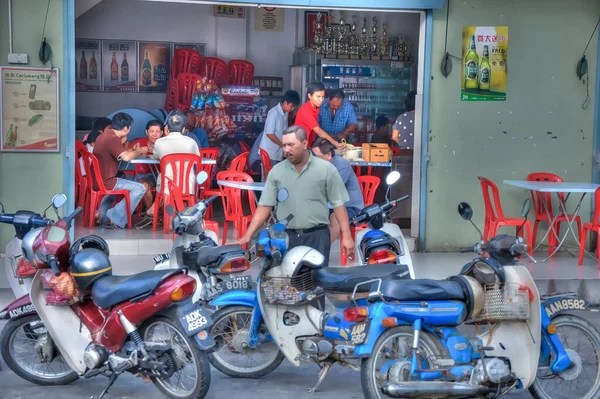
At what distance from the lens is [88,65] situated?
14992mm

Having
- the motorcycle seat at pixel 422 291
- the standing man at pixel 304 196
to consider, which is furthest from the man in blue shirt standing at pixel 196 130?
the motorcycle seat at pixel 422 291

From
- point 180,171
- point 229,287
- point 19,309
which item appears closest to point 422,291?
point 229,287

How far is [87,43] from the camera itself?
1497cm

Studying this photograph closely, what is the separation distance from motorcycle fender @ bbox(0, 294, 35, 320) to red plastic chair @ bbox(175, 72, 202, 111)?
29.0ft

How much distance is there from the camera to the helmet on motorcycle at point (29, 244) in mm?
5766

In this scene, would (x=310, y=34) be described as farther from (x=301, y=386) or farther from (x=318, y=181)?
(x=301, y=386)

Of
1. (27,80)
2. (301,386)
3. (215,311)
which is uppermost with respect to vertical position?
(27,80)

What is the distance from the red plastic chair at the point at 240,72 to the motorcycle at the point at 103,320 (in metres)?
9.34

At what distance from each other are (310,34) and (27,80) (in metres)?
6.77

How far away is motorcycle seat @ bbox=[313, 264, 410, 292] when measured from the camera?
5789 millimetres

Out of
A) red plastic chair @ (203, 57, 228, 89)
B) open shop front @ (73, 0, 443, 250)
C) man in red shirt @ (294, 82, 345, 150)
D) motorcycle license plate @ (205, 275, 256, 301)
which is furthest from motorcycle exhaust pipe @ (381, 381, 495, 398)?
red plastic chair @ (203, 57, 228, 89)

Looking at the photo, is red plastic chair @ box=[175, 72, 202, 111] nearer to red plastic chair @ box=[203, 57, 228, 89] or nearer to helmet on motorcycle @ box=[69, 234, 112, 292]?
red plastic chair @ box=[203, 57, 228, 89]

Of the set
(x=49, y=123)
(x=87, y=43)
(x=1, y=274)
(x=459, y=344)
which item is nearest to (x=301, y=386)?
(x=459, y=344)

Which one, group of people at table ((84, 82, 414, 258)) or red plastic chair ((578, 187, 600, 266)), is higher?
group of people at table ((84, 82, 414, 258))
